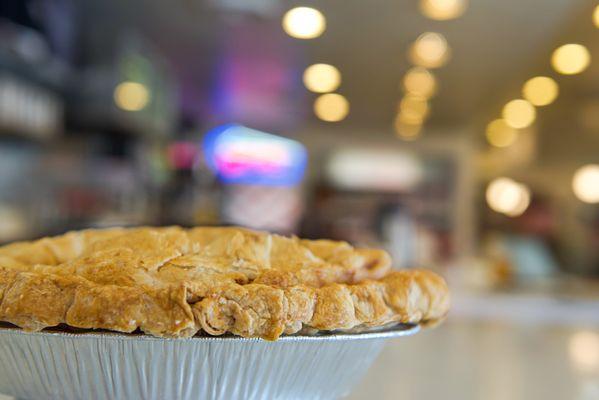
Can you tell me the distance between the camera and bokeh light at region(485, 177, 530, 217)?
21.5 ft

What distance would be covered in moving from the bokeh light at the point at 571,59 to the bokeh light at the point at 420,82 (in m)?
0.87

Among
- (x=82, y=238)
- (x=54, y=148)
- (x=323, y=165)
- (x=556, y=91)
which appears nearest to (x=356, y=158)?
(x=323, y=165)

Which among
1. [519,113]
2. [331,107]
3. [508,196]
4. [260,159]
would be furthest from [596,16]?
[260,159]

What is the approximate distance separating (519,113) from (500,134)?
4.44 feet

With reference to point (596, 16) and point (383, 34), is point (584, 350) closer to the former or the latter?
point (596, 16)

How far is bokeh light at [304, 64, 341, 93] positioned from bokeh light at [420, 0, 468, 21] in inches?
58.2

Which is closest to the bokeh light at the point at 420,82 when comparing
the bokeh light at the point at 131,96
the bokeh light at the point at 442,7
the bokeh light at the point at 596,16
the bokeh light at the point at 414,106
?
the bokeh light at the point at 414,106

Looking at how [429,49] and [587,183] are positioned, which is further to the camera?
[587,183]

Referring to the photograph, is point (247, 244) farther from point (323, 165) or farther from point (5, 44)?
point (323, 165)

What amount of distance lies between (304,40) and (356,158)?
5081 mm

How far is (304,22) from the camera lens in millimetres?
3055

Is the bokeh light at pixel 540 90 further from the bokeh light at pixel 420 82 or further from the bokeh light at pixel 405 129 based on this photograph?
the bokeh light at pixel 405 129

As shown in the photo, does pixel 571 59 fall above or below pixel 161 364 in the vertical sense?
above

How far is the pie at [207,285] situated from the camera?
50 centimetres
